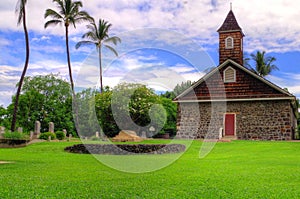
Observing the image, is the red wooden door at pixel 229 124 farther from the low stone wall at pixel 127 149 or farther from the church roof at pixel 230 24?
the low stone wall at pixel 127 149

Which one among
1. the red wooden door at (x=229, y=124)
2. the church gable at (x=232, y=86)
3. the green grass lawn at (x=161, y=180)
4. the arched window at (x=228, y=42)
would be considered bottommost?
the green grass lawn at (x=161, y=180)

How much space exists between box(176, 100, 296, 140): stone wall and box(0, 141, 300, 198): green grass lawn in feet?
43.9

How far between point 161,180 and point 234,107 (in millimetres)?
19404

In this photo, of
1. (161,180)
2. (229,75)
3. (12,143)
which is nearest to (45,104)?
(12,143)

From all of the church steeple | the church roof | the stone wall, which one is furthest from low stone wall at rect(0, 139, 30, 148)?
the church roof

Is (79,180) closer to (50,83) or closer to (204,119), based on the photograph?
(204,119)

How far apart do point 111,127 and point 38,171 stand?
82.7ft

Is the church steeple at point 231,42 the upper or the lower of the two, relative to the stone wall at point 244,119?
upper

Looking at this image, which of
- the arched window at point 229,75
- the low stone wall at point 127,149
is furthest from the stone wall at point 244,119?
the low stone wall at point 127,149

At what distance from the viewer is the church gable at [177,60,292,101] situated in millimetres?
28656

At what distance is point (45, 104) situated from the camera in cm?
5600

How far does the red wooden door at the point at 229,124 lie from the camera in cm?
2958

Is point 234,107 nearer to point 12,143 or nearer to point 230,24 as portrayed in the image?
point 230,24

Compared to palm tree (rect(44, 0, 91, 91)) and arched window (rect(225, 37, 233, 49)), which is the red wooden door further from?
palm tree (rect(44, 0, 91, 91))
